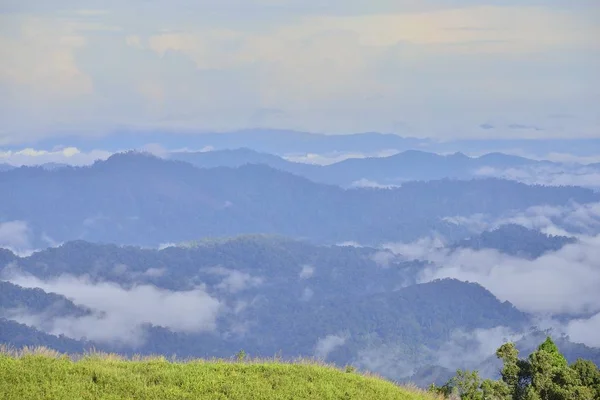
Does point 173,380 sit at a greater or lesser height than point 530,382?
lesser

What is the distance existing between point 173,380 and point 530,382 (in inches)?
517

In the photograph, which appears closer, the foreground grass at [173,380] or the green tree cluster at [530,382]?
the foreground grass at [173,380]

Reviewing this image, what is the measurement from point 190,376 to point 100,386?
2140mm

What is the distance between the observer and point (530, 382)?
89.9ft

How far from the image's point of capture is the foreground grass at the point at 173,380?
1800 cm

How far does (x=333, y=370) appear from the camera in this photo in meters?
21.6

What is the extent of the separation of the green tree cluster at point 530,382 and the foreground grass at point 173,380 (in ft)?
14.5

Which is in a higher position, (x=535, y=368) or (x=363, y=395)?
(x=535, y=368)

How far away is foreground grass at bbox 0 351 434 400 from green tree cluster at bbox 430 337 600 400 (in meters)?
4.42

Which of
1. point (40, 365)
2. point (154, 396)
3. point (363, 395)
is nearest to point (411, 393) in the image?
point (363, 395)

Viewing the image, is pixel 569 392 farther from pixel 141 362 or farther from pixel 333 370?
pixel 141 362

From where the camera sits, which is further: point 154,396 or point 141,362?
point 141,362

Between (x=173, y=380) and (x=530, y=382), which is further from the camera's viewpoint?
(x=530, y=382)

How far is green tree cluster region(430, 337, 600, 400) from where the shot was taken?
84.2 ft
